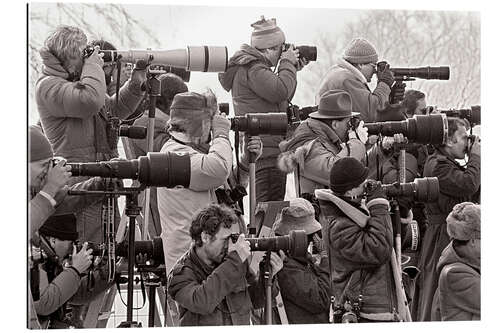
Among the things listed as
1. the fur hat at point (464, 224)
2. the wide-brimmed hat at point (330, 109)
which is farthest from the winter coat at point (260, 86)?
the fur hat at point (464, 224)

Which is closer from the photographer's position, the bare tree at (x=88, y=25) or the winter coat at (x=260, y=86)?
the bare tree at (x=88, y=25)

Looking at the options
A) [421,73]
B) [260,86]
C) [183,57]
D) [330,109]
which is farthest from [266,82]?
[421,73]

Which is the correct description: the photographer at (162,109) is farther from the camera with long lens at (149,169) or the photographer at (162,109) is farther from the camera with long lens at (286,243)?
the camera with long lens at (286,243)

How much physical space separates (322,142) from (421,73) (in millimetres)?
642

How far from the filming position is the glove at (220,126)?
678cm

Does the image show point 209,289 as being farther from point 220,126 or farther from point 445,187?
point 445,187

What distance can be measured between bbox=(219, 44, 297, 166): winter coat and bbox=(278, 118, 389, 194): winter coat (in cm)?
7

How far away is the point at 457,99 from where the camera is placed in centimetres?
735

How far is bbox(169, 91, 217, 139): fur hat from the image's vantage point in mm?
6754

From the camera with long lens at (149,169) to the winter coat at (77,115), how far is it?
0.58 ft

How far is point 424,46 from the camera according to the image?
7.29 m

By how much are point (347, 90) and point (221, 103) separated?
670 mm

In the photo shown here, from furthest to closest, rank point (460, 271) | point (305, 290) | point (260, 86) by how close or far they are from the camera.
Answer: point (460, 271)
point (260, 86)
point (305, 290)

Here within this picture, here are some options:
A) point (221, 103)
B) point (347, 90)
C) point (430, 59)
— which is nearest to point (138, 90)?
point (221, 103)
